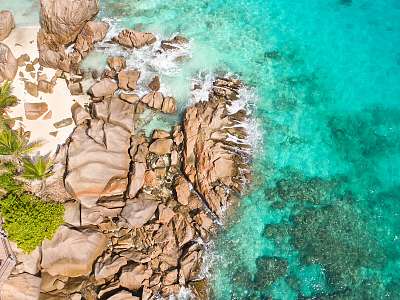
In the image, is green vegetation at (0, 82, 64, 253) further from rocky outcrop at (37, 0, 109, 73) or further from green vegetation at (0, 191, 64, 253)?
rocky outcrop at (37, 0, 109, 73)

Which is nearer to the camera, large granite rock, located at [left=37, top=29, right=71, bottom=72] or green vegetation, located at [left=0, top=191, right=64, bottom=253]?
green vegetation, located at [left=0, top=191, right=64, bottom=253]

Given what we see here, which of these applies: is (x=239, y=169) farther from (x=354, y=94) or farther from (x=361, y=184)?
(x=354, y=94)

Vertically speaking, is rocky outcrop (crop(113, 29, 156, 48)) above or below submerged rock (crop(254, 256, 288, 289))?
above

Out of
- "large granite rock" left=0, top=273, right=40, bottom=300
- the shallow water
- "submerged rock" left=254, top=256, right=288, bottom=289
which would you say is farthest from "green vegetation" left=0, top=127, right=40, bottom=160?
"submerged rock" left=254, top=256, right=288, bottom=289

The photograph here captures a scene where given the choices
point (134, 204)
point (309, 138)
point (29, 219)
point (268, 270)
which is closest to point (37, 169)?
point (29, 219)

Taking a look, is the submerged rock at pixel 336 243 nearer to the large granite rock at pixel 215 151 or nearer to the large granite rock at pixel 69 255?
the large granite rock at pixel 215 151

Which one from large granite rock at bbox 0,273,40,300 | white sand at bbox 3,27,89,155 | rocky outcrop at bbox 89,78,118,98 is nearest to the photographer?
large granite rock at bbox 0,273,40,300

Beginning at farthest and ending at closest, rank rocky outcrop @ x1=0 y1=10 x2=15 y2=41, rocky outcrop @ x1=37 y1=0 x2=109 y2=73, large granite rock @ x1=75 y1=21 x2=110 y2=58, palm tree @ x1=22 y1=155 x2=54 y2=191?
large granite rock @ x1=75 y1=21 x2=110 y2=58 → rocky outcrop @ x1=0 y1=10 x2=15 y2=41 → rocky outcrop @ x1=37 y1=0 x2=109 y2=73 → palm tree @ x1=22 y1=155 x2=54 y2=191
